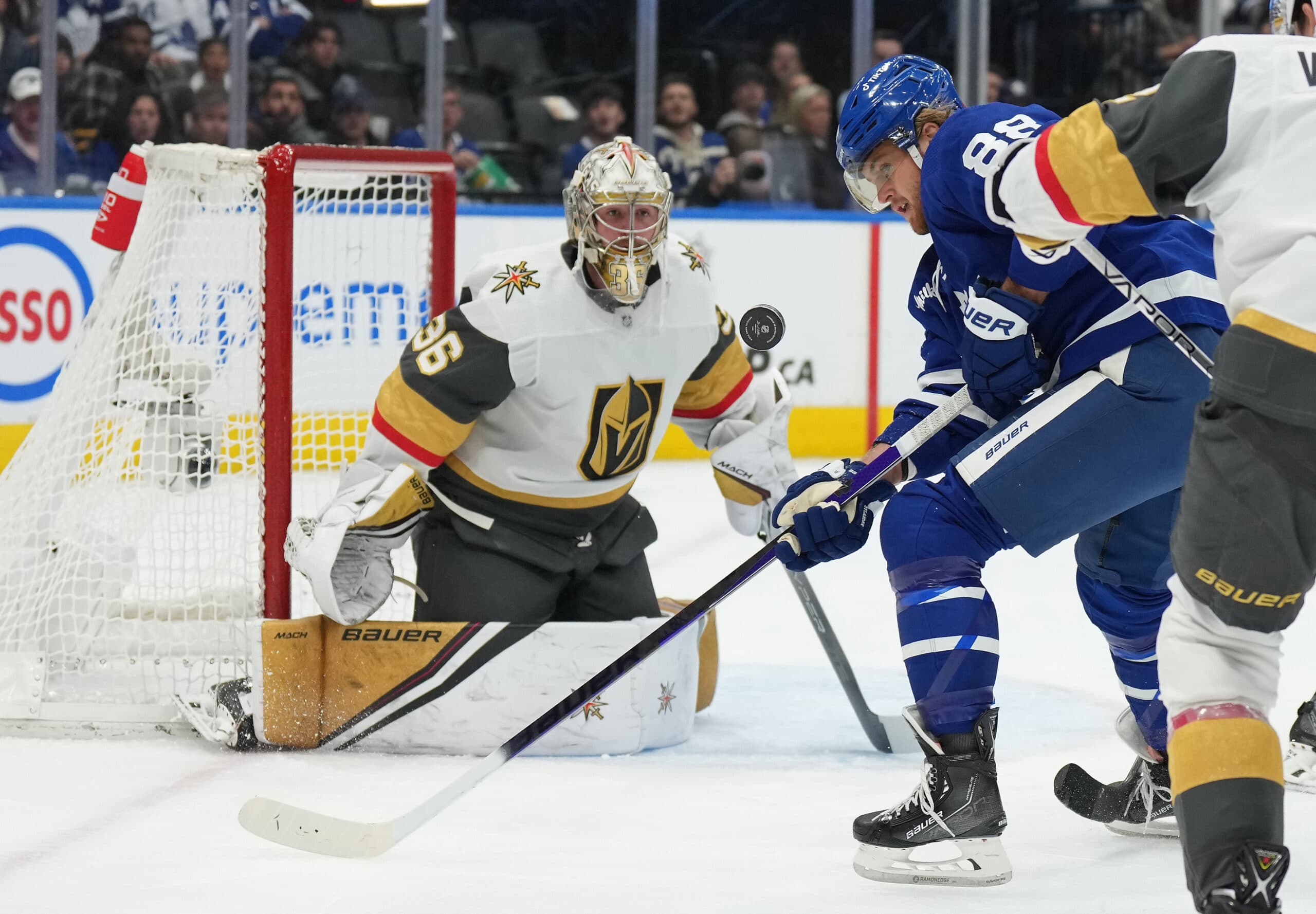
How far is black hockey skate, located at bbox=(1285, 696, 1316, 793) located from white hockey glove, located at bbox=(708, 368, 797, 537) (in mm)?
897

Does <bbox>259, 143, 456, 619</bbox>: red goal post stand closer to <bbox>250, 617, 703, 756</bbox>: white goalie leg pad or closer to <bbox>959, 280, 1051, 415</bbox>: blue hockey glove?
<bbox>250, 617, 703, 756</bbox>: white goalie leg pad

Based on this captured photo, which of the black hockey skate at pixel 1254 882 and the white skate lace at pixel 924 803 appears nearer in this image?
the black hockey skate at pixel 1254 882

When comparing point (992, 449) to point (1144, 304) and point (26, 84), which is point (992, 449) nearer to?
point (1144, 304)

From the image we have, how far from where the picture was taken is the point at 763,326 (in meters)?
2.36

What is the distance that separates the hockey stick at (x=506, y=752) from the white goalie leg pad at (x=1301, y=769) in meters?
0.81

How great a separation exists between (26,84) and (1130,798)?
14.9 feet

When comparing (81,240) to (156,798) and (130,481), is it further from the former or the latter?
(156,798)

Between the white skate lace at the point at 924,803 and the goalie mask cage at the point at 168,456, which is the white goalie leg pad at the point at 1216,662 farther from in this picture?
the goalie mask cage at the point at 168,456

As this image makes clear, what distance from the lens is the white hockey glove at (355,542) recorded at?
8.18 feet

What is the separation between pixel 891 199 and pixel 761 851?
0.87 meters

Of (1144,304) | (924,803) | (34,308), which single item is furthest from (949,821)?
(34,308)

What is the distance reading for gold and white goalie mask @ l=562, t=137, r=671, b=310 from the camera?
8.28 feet

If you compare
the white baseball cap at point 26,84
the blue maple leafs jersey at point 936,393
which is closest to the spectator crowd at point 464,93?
the white baseball cap at point 26,84

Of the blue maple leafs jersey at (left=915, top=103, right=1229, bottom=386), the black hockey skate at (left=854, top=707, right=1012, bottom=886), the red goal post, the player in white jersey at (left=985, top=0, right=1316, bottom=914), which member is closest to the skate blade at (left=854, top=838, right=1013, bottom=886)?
the black hockey skate at (left=854, top=707, right=1012, bottom=886)
